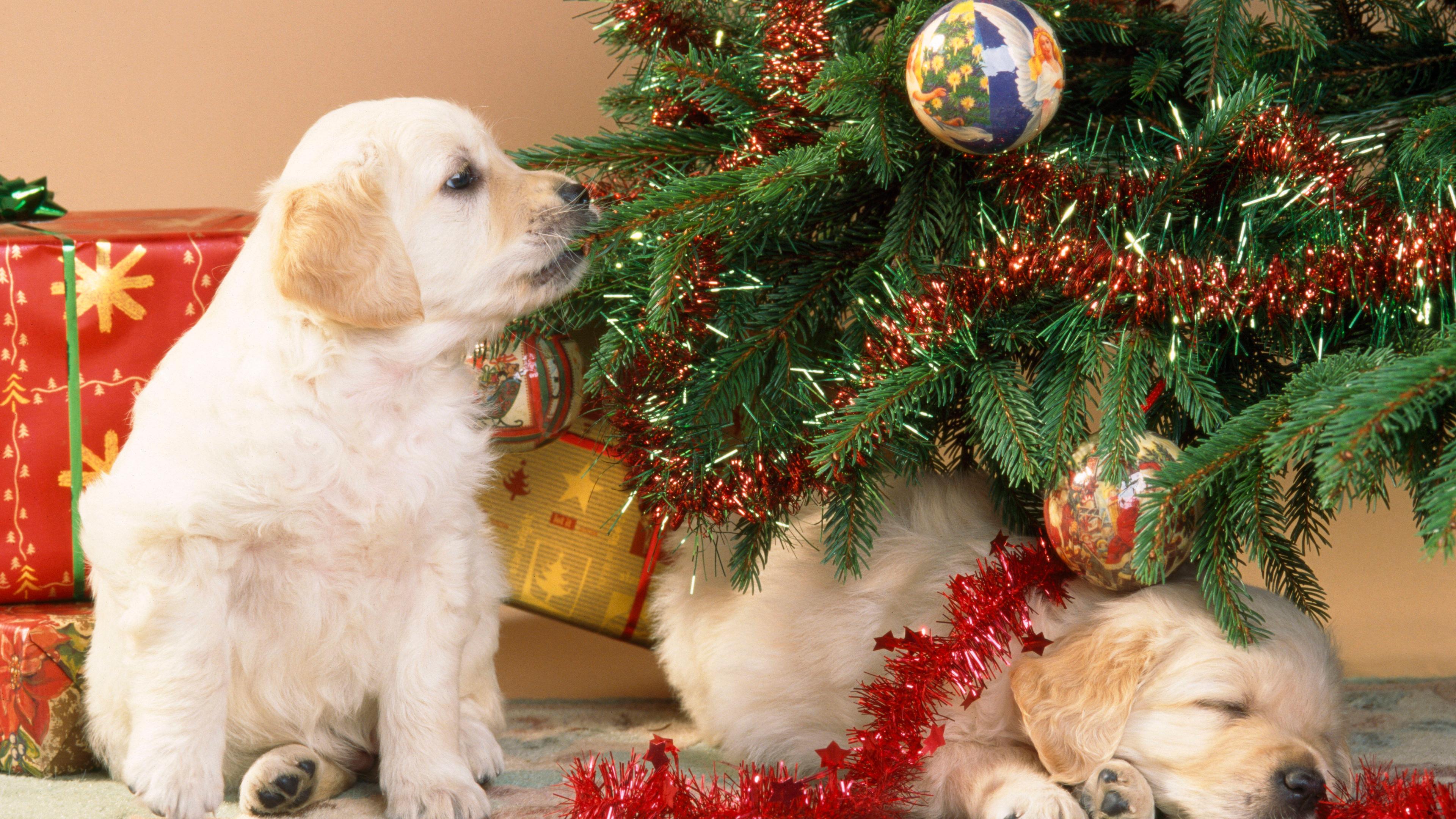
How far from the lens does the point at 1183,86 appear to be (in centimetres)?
149

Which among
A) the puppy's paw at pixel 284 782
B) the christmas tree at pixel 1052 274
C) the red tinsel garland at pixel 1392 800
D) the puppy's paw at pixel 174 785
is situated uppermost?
the christmas tree at pixel 1052 274

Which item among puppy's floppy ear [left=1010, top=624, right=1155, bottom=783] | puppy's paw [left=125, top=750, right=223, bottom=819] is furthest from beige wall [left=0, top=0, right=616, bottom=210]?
puppy's floppy ear [left=1010, top=624, right=1155, bottom=783]

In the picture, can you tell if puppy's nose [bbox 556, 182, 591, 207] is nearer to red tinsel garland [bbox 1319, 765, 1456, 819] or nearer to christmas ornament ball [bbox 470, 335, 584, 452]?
christmas ornament ball [bbox 470, 335, 584, 452]

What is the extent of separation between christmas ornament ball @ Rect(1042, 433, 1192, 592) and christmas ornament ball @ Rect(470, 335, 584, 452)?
959 millimetres

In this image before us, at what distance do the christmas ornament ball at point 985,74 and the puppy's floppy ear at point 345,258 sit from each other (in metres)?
0.67

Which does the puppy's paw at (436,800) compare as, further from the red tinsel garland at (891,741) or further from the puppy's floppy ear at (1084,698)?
the puppy's floppy ear at (1084,698)

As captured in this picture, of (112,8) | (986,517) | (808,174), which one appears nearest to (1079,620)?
(986,517)

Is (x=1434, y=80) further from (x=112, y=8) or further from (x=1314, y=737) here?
(x=112, y=8)

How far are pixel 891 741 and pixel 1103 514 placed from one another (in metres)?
0.35

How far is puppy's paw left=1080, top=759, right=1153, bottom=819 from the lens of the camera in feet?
4.11

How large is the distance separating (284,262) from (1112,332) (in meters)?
0.98

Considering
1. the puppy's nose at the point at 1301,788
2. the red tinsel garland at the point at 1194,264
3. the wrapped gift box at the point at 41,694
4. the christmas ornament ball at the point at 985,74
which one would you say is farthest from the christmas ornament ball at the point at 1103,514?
the wrapped gift box at the point at 41,694

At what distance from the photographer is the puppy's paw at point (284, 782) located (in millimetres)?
1387

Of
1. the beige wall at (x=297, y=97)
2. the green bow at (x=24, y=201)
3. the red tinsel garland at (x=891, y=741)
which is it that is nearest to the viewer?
the red tinsel garland at (x=891, y=741)
